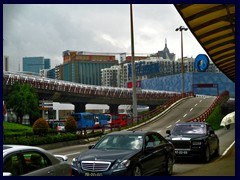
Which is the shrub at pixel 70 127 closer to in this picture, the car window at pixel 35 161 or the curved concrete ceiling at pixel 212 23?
the curved concrete ceiling at pixel 212 23

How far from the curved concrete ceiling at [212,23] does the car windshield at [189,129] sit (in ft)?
11.4

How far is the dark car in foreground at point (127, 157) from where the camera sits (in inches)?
387

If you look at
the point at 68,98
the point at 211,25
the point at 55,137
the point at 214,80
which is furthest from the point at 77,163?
the point at 214,80

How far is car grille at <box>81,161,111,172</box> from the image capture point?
9828 millimetres

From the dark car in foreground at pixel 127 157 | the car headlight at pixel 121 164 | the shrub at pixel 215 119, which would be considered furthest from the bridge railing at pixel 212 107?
the car headlight at pixel 121 164

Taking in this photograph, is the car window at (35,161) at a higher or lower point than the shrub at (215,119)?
higher

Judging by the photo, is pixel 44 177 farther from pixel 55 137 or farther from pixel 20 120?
pixel 20 120

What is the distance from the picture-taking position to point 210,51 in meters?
19.5

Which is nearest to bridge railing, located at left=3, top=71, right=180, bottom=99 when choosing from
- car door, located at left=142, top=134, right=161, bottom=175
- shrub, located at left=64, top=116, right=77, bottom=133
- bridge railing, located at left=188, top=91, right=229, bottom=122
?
bridge railing, located at left=188, top=91, right=229, bottom=122

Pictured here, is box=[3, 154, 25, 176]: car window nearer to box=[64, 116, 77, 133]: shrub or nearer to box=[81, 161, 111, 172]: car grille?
box=[81, 161, 111, 172]: car grille

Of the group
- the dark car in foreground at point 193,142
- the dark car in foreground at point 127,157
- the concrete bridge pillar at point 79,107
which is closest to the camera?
the dark car in foreground at point 127,157

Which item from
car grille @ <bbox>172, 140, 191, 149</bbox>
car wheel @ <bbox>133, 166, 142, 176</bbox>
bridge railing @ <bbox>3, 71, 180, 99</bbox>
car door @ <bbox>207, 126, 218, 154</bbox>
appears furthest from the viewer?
bridge railing @ <bbox>3, 71, 180, 99</bbox>

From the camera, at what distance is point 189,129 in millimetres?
17078

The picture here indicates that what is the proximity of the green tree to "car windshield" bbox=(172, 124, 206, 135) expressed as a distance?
3727 cm
